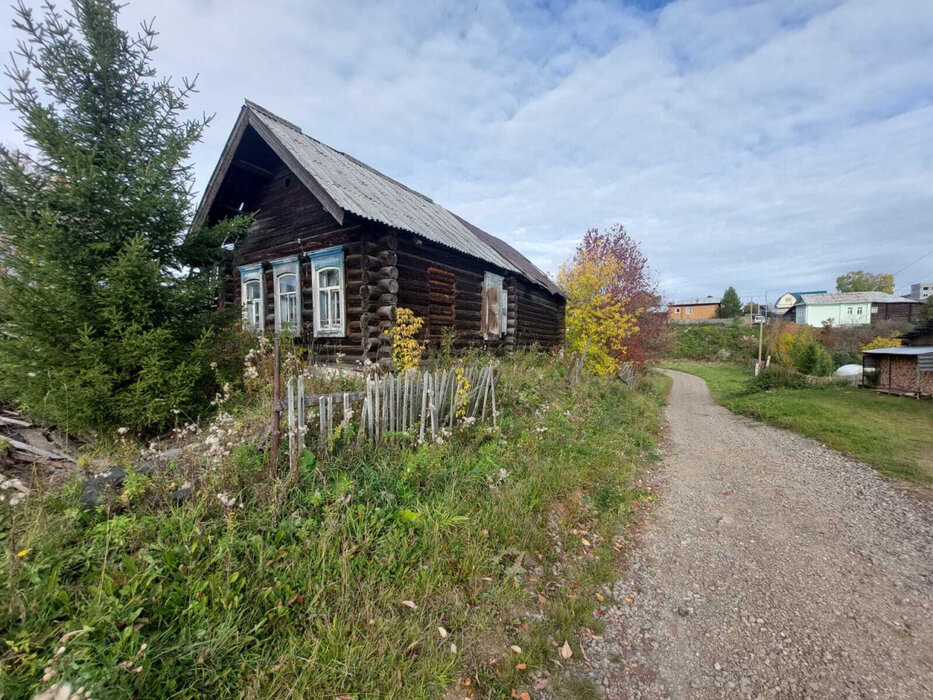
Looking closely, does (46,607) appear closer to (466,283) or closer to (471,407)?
(471,407)

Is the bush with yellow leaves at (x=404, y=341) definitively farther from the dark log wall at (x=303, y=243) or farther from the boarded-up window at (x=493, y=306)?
the boarded-up window at (x=493, y=306)

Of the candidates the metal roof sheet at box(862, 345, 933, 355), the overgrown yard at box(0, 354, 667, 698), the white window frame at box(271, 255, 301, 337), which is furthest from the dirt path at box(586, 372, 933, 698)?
the metal roof sheet at box(862, 345, 933, 355)

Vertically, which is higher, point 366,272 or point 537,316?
point 366,272

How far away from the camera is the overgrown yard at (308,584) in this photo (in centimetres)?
204

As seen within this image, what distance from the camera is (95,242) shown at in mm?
4875

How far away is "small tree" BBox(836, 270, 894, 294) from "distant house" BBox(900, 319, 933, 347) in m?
58.4

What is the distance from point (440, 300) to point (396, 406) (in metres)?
5.17

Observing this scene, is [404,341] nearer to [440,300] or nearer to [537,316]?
[440,300]

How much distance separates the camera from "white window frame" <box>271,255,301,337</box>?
9047 mm

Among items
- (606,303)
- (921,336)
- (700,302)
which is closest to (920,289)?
(700,302)

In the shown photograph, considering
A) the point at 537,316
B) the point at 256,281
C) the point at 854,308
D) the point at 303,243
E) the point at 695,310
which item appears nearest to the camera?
the point at 303,243

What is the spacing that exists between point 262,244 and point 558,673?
430 inches

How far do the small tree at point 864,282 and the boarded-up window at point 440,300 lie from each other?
254ft

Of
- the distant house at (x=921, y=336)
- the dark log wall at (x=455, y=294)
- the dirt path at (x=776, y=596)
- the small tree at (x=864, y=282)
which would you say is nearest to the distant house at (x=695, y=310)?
the small tree at (x=864, y=282)
